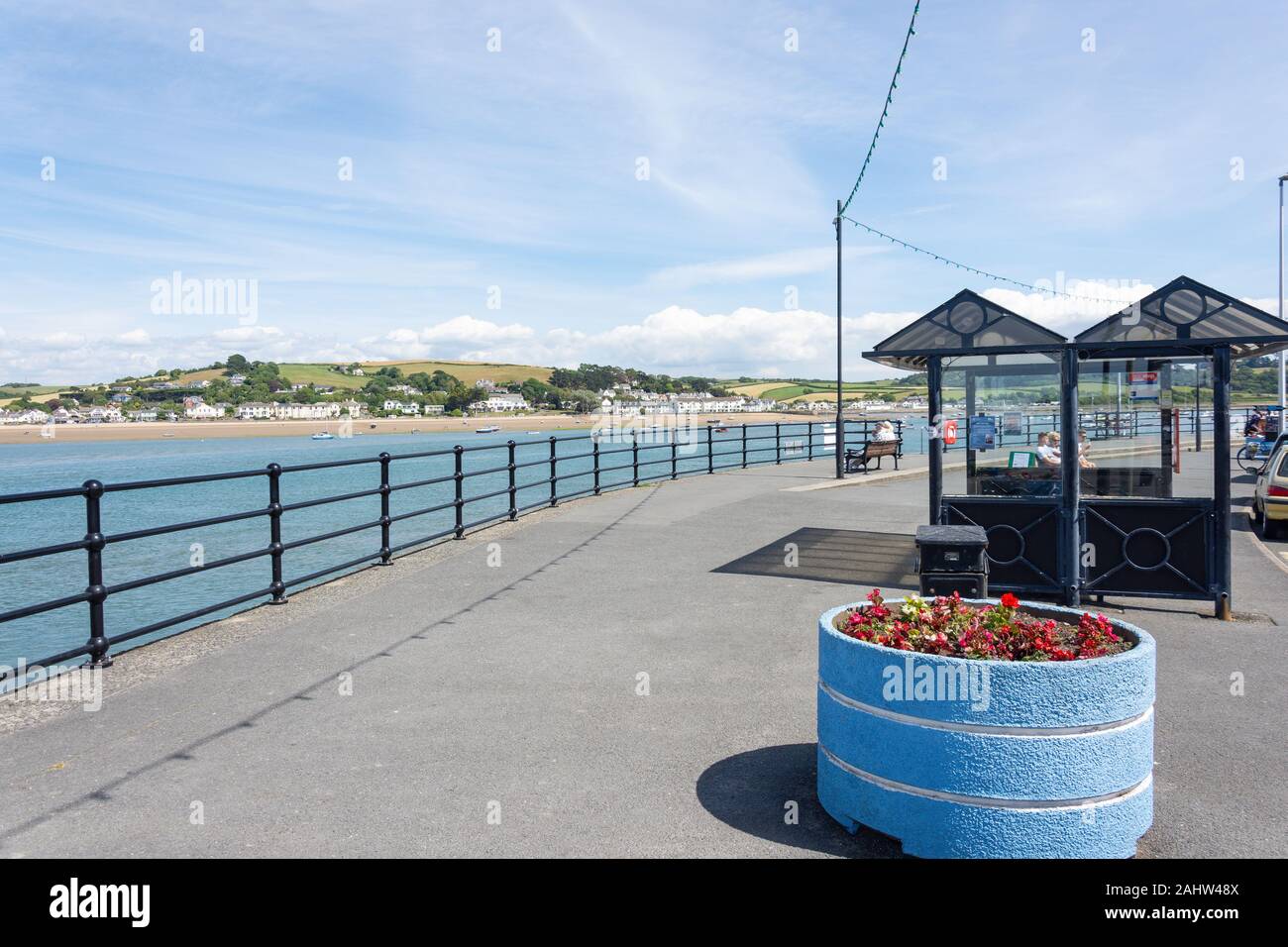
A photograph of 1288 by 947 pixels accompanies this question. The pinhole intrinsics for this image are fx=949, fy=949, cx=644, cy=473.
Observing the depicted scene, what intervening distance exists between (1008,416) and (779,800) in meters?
7.26

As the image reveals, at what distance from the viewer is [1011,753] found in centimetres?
373

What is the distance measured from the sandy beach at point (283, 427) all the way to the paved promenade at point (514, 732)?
132 m

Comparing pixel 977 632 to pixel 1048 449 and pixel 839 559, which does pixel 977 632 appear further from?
pixel 839 559

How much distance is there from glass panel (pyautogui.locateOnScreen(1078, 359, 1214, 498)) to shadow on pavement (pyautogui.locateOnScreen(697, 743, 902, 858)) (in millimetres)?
5579

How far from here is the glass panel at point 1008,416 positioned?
9523 mm

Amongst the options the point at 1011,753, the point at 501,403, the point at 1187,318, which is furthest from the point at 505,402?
the point at 1011,753

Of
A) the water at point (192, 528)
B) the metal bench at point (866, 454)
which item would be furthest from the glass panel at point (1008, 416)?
the metal bench at point (866, 454)

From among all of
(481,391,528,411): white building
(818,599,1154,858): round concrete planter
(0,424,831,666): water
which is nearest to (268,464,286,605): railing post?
(0,424,831,666): water

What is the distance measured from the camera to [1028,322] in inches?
352

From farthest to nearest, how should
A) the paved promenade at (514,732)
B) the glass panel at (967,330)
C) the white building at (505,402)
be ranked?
1. the white building at (505,402)
2. the glass panel at (967,330)
3. the paved promenade at (514,732)

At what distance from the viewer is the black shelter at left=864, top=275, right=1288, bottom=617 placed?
843cm

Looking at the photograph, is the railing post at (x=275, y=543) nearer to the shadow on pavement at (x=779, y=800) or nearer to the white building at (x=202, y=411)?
the shadow on pavement at (x=779, y=800)
